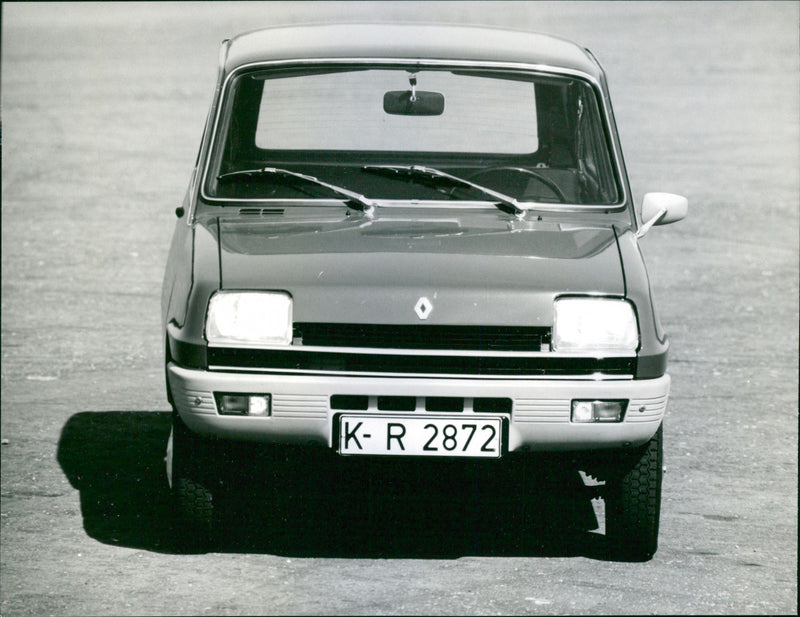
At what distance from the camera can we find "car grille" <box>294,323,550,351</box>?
5.04m

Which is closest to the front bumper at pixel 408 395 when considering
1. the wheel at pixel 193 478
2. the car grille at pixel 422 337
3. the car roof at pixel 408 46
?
the car grille at pixel 422 337

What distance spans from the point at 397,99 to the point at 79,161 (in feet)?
33.9

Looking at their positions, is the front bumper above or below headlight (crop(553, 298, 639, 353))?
below

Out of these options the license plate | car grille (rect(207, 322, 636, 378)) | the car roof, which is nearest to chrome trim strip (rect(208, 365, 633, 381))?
car grille (rect(207, 322, 636, 378))

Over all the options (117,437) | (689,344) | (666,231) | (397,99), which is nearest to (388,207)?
(397,99)

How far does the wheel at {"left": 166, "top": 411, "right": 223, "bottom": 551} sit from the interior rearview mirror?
1694mm

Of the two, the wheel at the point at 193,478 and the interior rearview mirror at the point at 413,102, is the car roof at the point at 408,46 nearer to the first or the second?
the interior rearview mirror at the point at 413,102

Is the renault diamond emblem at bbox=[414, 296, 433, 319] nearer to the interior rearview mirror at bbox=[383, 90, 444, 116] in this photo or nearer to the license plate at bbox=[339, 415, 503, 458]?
the license plate at bbox=[339, 415, 503, 458]

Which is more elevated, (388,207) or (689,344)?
(388,207)

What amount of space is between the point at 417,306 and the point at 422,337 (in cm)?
10

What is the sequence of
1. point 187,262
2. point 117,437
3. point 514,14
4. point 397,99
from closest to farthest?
point 187,262 < point 397,99 < point 117,437 < point 514,14

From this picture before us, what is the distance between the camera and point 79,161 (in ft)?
52.9

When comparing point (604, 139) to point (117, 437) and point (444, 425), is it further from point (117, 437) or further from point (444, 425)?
point (117, 437)

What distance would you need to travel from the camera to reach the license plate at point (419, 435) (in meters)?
5.04
